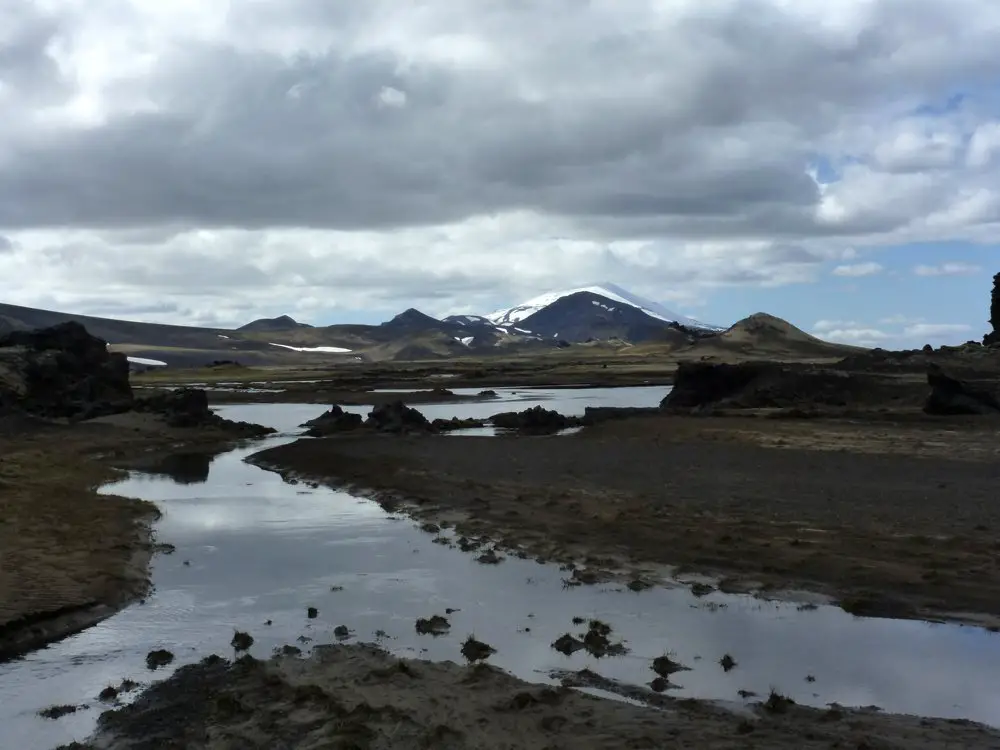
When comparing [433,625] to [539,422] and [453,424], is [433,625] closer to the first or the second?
[539,422]

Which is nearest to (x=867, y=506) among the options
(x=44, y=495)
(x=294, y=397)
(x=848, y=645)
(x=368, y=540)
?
(x=848, y=645)

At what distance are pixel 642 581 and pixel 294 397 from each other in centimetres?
7901

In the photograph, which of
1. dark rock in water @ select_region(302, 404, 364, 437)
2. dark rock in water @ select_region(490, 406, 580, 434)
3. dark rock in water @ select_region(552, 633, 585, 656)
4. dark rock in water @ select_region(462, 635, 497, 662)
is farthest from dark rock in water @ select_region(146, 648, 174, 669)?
dark rock in water @ select_region(302, 404, 364, 437)

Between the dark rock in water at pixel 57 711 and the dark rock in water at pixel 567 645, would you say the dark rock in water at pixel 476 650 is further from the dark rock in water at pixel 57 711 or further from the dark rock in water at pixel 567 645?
the dark rock in water at pixel 57 711

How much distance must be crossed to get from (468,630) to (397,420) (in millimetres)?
34504

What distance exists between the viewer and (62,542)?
20.1 m

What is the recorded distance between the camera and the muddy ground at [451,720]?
9789mm

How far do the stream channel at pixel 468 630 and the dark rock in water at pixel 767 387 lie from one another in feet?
128

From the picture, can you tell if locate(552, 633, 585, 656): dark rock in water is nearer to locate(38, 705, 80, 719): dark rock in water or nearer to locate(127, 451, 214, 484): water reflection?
locate(38, 705, 80, 719): dark rock in water

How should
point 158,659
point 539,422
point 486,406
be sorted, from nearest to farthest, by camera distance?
point 158,659
point 539,422
point 486,406

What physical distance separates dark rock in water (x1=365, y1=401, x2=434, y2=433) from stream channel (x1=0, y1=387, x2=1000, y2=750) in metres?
25.2

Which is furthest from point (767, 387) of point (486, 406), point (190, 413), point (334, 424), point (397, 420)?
point (190, 413)

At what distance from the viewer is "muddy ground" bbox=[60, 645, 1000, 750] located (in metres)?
9.79

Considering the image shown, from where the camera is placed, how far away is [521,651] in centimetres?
1334
